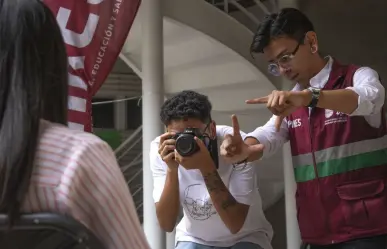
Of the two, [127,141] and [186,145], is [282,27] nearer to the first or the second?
[186,145]

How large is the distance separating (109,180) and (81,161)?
0.05 metres

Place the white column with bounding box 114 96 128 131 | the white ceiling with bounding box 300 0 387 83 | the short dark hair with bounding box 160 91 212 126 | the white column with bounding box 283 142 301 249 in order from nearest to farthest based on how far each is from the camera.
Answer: the short dark hair with bounding box 160 91 212 126 < the white column with bounding box 283 142 301 249 < the white ceiling with bounding box 300 0 387 83 < the white column with bounding box 114 96 128 131

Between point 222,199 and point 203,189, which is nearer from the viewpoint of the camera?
point 222,199

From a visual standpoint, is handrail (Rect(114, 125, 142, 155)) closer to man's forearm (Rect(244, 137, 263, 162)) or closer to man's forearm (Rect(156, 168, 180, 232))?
man's forearm (Rect(156, 168, 180, 232))

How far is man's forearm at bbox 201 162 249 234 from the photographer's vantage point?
5.39 feet

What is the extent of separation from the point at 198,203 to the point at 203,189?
0.05 meters

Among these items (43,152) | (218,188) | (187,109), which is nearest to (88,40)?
(187,109)

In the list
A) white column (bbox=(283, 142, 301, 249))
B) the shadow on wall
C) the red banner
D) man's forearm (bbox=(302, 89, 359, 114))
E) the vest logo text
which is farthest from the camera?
the shadow on wall

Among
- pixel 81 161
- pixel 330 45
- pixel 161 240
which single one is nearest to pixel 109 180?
pixel 81 161

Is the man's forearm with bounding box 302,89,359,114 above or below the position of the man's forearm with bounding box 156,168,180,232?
above

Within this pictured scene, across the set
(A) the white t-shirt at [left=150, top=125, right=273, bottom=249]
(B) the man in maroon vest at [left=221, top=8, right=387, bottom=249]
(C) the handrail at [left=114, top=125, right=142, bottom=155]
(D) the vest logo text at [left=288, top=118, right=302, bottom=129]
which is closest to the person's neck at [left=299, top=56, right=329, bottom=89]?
(B) the man in maroon vest at [left=221, top=8, right=387, bottom=249]

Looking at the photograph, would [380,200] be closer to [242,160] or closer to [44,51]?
[242,160]

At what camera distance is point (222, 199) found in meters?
1.65

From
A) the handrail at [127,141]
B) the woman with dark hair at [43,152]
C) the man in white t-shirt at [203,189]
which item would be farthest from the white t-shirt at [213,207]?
the handrail at [127,141]
